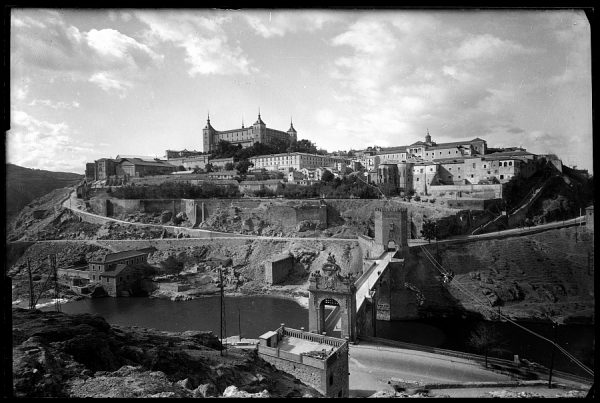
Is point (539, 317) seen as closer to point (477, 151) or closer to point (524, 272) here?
point (524, 272)

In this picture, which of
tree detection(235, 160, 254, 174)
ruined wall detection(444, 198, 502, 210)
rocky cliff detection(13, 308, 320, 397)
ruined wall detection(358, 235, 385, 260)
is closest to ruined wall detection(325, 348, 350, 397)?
rocky cliff detection(13, 308, 320, 397)

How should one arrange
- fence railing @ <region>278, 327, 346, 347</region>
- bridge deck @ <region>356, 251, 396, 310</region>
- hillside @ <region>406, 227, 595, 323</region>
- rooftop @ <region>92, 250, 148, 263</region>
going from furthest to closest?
rooftop @ <region>92, 250, 148, 263</region>
hillside @ <region>406, 227, 595, 323</region>
bridge deck @ <region>356, 251, 396, 310</region>
fence railing @ <region>278, 327, 346, 347</region>

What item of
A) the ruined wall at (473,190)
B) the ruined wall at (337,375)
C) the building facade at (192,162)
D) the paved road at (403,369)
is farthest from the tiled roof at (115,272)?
the building facade at (192,162)

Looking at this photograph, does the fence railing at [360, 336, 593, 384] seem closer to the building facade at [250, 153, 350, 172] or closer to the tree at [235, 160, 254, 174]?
the building facade at [250, 153, 350, 172]

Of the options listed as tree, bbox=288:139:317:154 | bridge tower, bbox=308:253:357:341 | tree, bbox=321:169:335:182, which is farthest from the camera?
tree, bbox=288:139:317:154

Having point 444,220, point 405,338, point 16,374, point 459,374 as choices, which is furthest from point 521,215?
point 16,374

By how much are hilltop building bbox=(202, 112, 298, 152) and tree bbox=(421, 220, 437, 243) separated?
112 ft

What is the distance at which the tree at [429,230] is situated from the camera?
1030 inches

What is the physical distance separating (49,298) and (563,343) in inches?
1099

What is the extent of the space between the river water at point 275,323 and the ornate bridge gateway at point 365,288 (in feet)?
7.48

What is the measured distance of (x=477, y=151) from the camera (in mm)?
35844

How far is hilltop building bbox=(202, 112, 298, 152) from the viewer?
56.3 m

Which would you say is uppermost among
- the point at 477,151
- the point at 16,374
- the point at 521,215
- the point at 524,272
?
the point at 477,151

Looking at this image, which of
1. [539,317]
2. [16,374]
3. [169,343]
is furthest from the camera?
[539,317]
